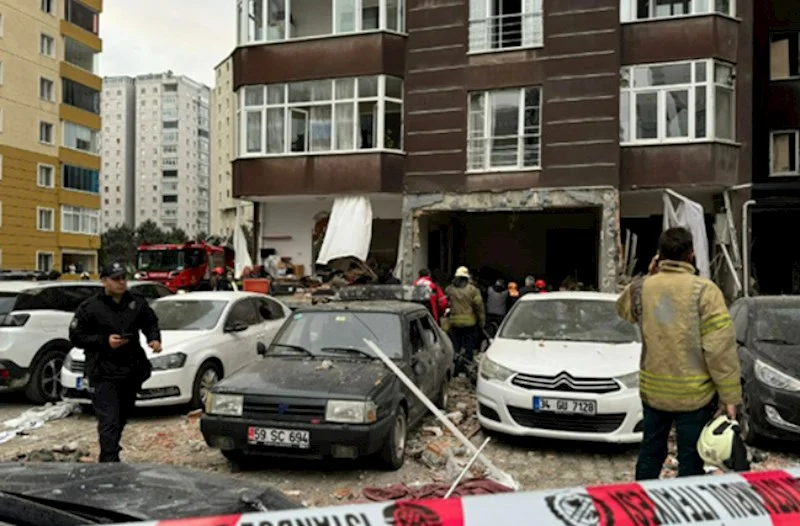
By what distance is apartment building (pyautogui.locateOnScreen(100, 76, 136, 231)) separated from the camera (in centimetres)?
11900

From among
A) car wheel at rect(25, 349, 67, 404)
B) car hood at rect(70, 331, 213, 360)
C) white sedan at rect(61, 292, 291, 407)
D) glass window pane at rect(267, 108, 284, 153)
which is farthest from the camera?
glass window pane at rect(267, 108, 284, 153)

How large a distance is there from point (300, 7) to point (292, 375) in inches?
629

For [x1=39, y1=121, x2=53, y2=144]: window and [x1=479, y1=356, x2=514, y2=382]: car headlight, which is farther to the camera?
[x1=39, y1=121, x2=53, y2=144]: window

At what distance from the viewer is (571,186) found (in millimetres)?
16188

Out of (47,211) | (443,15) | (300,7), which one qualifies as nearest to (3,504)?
(443,15)

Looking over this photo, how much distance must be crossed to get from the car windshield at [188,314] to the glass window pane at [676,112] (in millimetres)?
12142

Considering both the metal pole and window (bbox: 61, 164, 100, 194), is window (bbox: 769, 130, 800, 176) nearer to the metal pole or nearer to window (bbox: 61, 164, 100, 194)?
the metal pole

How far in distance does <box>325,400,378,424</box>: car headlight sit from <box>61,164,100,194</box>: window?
42690 millimetres

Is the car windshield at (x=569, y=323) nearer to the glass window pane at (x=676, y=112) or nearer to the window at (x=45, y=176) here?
the glass window pane at (x=676, y=112)

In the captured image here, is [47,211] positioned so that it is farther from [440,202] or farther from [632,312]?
[632,312]

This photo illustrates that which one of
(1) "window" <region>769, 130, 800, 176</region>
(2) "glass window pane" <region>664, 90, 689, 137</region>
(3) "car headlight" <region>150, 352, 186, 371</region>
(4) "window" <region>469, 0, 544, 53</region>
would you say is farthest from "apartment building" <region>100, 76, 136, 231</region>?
(3) "car headlight" <region>150, 352, 186, 371</region>

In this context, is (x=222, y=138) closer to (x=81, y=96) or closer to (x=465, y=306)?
(x=81, y=96)

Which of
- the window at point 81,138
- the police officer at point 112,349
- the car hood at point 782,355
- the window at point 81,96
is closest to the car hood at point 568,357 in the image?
the car hood at point 782,355

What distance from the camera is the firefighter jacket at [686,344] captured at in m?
3.77
